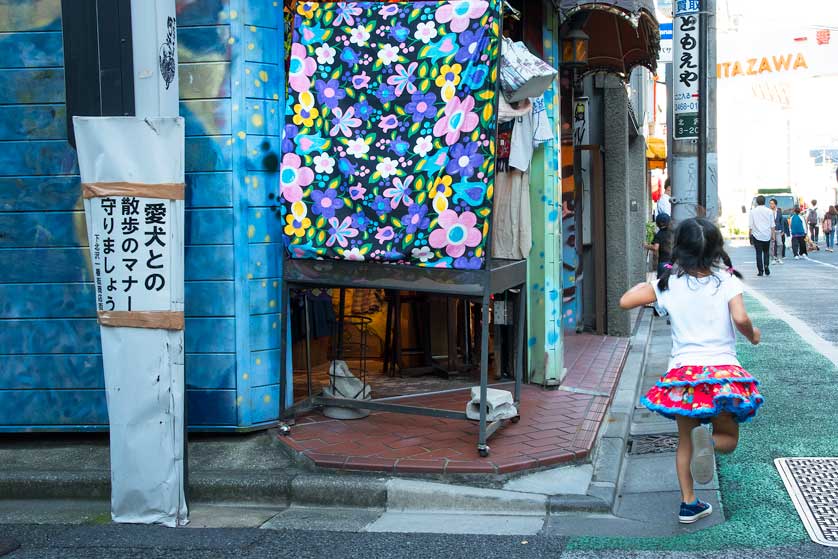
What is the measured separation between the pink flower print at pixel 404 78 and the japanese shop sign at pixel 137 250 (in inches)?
69.9

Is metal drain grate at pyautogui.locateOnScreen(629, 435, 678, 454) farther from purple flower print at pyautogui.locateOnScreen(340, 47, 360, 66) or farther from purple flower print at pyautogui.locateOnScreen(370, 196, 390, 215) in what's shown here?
purple flower print at pyautogui.locateOnScreen(340, 47, 360, 66)

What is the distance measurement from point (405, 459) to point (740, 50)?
2919 centimetres

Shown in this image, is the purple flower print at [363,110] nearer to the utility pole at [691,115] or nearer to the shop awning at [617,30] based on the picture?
the shop awning at [617,30]

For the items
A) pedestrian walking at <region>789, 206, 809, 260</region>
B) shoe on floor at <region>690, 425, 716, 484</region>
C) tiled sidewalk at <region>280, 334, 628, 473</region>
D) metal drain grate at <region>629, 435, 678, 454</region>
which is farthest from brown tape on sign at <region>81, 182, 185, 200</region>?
pedestrian walking at <region>789, 206, 809, 260</region>

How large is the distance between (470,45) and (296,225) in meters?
1.70

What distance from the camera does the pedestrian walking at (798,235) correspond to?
27.8 m

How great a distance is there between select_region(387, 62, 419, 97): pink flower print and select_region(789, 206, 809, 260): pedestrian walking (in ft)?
80.9

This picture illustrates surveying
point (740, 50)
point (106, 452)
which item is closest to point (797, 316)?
point (106, 452)

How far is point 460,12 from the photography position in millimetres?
5934

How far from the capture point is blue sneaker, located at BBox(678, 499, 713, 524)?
497 cm

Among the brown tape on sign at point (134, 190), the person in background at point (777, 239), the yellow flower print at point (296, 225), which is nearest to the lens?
the brown tape on sign at point (134, 190)

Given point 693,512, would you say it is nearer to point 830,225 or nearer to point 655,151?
point 655,151

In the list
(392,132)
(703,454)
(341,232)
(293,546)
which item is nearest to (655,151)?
(392,132)

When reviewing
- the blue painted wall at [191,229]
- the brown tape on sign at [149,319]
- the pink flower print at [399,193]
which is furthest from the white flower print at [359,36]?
the brown tape on sign at [149,319]
